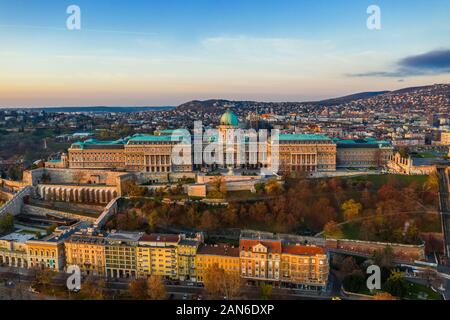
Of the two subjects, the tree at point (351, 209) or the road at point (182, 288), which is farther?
the tree at point (351, 209)

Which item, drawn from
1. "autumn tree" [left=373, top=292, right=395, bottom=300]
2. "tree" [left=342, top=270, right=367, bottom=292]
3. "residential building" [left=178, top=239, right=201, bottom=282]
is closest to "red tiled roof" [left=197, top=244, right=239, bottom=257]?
"residential building" [left=178, top=239, right=201, bottom=282]

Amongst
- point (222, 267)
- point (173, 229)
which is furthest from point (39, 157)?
point (222, 267)

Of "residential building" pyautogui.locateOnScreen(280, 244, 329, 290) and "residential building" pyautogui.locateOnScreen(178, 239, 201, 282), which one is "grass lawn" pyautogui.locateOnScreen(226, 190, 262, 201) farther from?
"residential building" pyautogui.locateOnScreen(280, 244, 329, 290)

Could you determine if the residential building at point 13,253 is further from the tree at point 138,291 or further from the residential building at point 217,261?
the residential building at point 217,261

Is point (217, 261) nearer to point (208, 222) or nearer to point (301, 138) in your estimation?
point (208, 222)

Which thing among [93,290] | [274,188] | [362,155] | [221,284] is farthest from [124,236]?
[362,155]

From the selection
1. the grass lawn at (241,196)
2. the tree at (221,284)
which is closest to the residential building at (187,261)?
the tree at (221,284)
